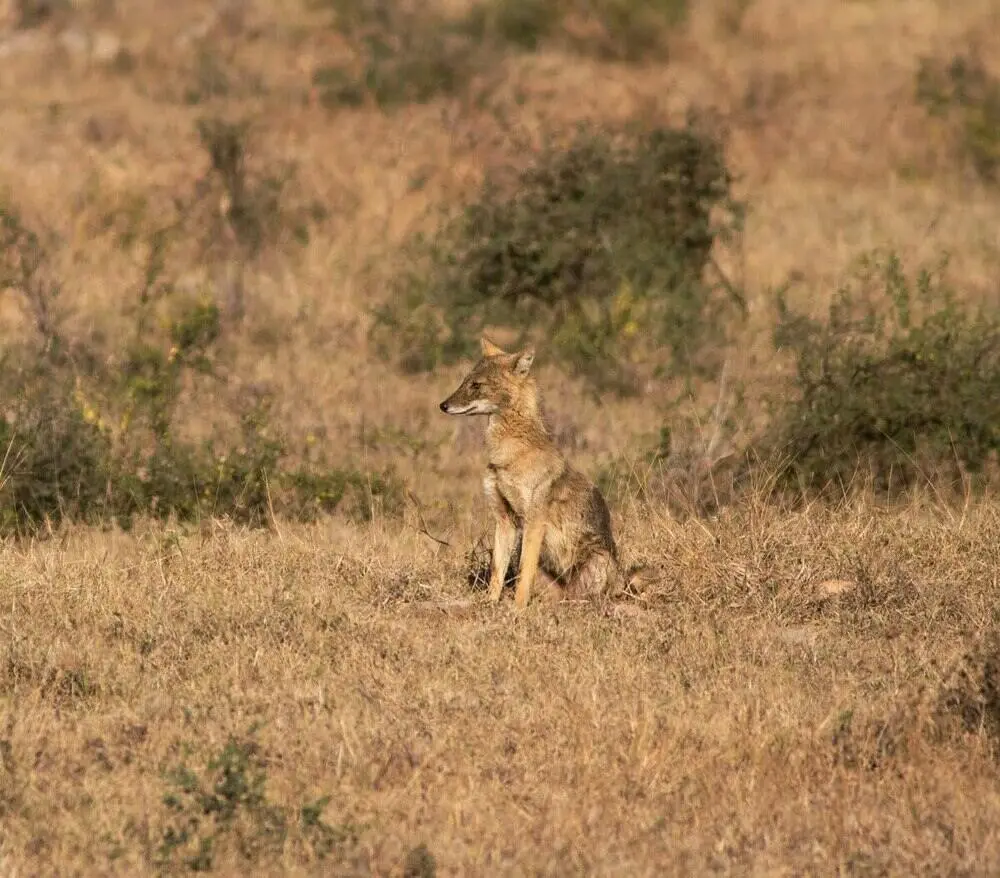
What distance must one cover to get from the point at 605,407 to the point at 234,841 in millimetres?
8348

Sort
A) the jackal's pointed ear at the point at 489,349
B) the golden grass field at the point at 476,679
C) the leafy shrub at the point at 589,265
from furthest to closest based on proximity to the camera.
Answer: the leafy shrub at the point at 589,265 → the jackal's pointed ear at the point at 489,349 → the golden grass field at the point at 476,679

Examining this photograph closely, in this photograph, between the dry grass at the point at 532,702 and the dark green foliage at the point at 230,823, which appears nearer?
the dark green foliage at the point at 230,823

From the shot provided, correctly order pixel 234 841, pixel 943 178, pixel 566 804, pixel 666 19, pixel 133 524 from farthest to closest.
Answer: pixel 666 19, pixel 943 178, pixel 133 524, pixel 566 804, pixel 234 841

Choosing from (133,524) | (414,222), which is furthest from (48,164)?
(133,524)

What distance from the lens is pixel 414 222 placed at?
1917 centimetres

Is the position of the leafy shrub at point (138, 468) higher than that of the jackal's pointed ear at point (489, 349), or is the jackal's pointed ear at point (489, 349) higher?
the jackal's pointed ear at point (489, 349)

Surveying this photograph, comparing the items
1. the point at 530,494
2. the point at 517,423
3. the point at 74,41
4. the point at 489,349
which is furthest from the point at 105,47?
the point at 530,494

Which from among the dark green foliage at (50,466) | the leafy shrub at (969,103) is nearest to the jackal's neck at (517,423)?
the dark green foliage at (50,466)

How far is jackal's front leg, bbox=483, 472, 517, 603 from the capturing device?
333 inches

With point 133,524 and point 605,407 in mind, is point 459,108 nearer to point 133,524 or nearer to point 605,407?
point 605,407

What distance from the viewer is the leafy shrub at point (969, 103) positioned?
75.5ft

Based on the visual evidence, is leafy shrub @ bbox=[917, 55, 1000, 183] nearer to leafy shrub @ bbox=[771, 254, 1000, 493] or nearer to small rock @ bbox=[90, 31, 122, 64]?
small rock @ bbox=[90, 31, 122, 64]

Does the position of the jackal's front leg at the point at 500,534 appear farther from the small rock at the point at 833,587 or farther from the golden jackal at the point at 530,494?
the small rock at the point at 833,587

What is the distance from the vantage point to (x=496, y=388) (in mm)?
8484
